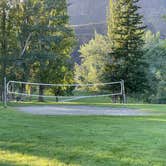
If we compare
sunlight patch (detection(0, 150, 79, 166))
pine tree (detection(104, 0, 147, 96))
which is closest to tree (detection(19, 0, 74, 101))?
pine tree (detection(104, 0, 147, 96))

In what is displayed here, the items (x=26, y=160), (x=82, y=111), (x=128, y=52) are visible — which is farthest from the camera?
(x=128, y=52)

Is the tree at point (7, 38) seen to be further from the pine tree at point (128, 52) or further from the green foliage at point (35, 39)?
the pine tree at point (128, 52)

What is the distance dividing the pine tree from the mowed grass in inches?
976

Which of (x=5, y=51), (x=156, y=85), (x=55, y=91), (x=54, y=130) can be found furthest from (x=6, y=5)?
(x=54, y=130)

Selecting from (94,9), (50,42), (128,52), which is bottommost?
(128,52)

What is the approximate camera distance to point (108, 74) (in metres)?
33.5

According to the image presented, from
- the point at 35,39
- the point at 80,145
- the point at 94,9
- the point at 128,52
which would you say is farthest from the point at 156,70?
the point at 94,9

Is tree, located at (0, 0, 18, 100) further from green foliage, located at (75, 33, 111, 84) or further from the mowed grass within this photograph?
the mowed grass

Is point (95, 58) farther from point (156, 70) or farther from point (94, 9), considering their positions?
point (94, 9)

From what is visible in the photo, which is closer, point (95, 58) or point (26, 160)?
point (26, 160)

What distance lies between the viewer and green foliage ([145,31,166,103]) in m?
40.6

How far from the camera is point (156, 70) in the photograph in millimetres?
42188

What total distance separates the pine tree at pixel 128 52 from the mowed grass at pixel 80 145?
81.3ft

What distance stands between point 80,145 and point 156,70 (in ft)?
121
